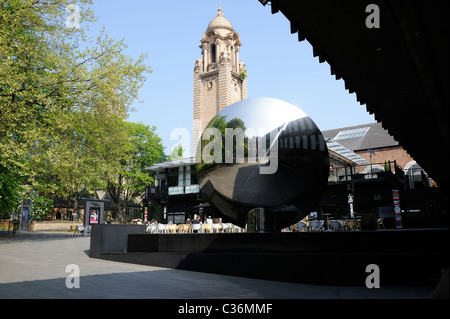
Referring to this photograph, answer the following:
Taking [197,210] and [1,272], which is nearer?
[1,272]

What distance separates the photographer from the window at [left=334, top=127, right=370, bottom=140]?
4444cm

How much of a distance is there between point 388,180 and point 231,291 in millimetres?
24207

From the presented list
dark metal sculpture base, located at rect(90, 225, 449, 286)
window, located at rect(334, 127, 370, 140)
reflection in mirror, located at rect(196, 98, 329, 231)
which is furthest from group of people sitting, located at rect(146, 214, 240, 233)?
window, located at rect(334, 127, 370, 140)

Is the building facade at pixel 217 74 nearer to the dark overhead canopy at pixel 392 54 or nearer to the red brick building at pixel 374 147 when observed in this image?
the red brick building at pixel 374 147

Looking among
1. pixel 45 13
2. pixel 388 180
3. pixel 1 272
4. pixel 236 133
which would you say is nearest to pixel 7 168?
pixel 45 13

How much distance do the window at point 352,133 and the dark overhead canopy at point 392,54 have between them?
2993cm

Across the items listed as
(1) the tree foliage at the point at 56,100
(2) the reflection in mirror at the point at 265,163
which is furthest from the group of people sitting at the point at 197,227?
(2) the reflection in mirror at the point at 265,163

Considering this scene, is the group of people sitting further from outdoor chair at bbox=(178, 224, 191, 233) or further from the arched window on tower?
the arched window on tower

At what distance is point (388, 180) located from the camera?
84.7ft

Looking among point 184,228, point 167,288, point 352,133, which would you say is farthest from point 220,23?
point 167,288

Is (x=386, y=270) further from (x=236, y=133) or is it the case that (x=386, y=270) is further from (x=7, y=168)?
(x=7, y=168)

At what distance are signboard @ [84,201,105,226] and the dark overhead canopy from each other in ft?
62.0

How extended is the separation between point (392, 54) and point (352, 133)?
4020 cm

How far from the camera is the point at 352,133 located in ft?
150
